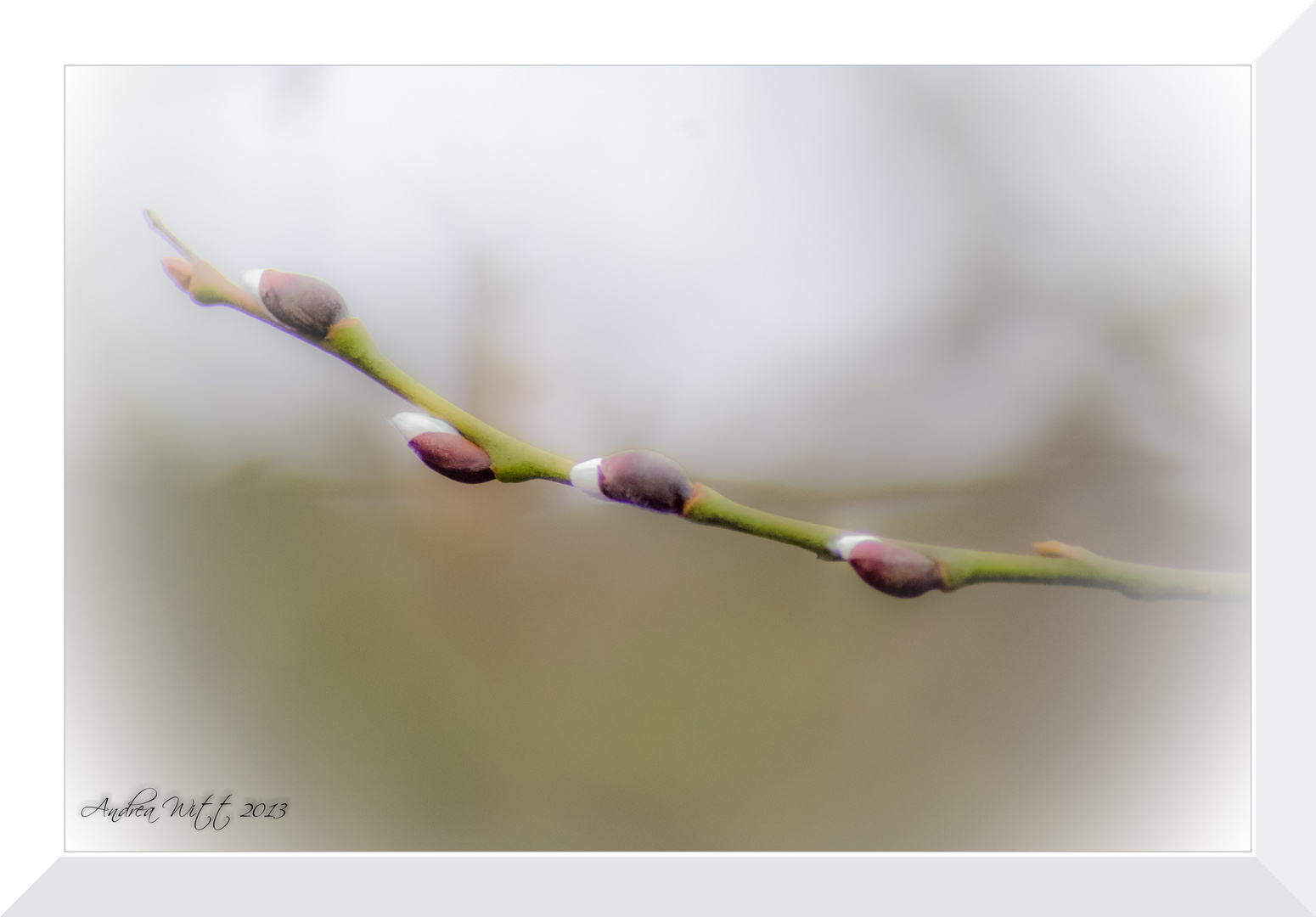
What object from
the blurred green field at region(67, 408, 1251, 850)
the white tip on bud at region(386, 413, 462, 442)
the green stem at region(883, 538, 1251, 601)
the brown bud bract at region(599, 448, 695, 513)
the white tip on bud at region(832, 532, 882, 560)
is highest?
the white tip on bud at region(386, 413, 462, 442)

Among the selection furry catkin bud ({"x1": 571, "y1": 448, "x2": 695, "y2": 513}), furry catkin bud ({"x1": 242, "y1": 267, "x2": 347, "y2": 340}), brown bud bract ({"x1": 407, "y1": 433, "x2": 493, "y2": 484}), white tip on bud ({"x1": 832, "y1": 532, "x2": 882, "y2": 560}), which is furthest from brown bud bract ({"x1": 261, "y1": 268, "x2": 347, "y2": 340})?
white tip on bud ({"x1": 832, "y1": 532, "x2": 882, "y2": 560})

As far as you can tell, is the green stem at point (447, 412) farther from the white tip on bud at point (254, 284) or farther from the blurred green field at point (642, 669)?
the blurred green field at point (642, 669)

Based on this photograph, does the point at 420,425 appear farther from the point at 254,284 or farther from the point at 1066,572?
the point at 1066,572

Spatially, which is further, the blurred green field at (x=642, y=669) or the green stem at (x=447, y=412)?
the blurred green field at (x=642, y=669)

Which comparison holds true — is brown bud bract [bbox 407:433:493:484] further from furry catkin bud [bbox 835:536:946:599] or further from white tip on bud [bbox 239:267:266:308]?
furry catkin bud [bbox 835:536:946:599]
